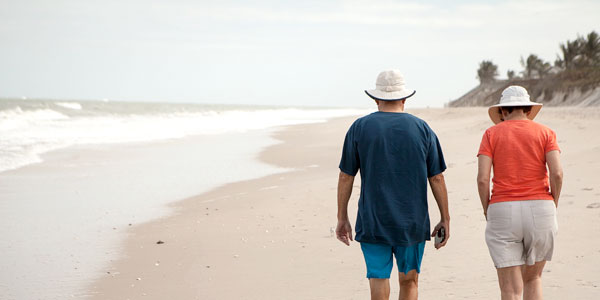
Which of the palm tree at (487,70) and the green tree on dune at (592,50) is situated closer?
the green tree on dune at (592,50)

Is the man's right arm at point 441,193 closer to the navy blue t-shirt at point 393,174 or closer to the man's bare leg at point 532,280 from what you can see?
the navy blue t-shirt at point 393,174

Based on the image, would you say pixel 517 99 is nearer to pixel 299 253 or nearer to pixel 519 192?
pixel 519 192

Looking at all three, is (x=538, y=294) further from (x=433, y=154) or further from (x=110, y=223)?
(x=110, y=223)

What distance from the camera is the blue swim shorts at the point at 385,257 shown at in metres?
3.38

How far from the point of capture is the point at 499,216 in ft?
11.2

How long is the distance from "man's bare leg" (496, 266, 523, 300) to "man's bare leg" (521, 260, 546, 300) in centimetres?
9

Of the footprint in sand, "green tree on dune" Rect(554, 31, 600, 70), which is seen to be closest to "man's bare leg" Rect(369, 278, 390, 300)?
the footprint in sand

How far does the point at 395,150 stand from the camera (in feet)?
10.8

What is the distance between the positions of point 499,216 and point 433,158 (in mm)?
518

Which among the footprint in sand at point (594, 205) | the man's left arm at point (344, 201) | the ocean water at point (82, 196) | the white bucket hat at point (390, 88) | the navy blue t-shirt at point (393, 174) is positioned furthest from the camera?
the footprint in sand at point (594, 205)

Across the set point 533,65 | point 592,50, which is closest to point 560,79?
point 592,50

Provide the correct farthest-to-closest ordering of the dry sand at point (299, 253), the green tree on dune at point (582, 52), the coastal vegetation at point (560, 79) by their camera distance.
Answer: the green tree on dune at point (582, 52)
the coastal vegetation at point (560, 79)
the dry sand at point (299, 253)

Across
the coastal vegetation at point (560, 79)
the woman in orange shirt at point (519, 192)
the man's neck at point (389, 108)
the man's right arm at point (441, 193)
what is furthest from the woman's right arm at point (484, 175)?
the coastal vegetation at point (560, 79)

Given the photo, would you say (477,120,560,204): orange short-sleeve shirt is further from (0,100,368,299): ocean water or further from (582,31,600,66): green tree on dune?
(582,31,600,66): green tree on dune
